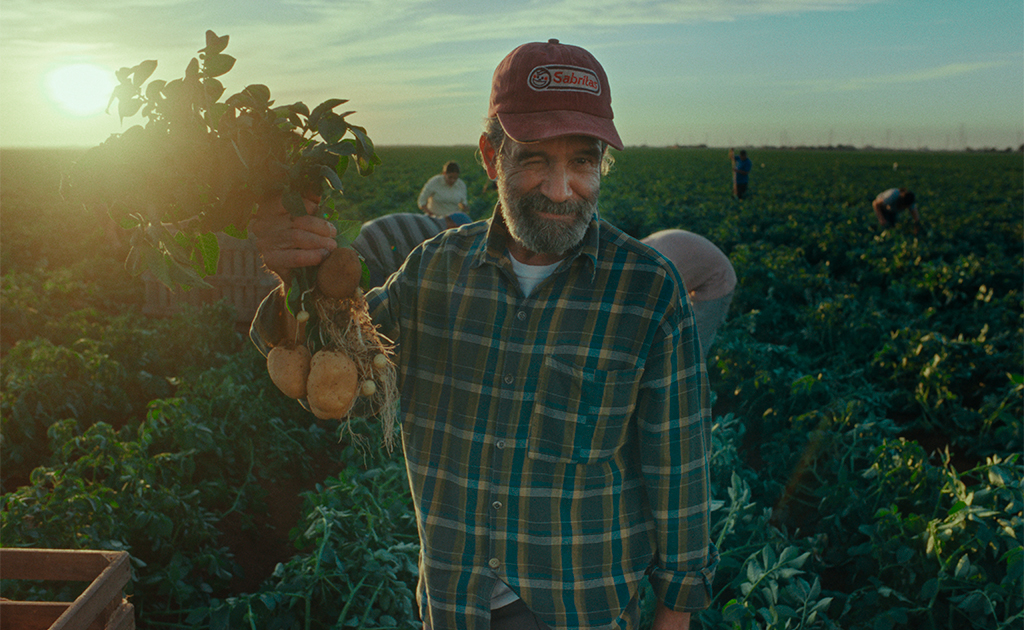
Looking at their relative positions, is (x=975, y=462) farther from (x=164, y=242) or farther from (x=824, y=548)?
→ (x=164, y=242)

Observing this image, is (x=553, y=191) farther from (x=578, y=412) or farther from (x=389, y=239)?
(x=389, y=239)

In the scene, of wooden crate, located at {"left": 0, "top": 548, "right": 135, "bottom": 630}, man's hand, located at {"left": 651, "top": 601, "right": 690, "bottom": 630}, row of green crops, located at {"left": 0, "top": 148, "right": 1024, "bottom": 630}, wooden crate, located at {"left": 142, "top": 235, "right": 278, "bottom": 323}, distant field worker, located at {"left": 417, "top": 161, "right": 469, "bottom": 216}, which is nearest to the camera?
man's hand, located at {"left": 651, "top": 601, "right": 690, "bottom": 630}

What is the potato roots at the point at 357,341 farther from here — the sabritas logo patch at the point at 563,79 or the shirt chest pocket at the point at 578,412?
the sabritas logo patch at the point at 563,79

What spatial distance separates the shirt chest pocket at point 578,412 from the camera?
58.2 inches

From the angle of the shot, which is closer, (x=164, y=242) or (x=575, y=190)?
(x=164, y=242)

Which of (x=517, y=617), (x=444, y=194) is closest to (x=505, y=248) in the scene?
(x=517, y=617)

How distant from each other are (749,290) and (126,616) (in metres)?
7.86

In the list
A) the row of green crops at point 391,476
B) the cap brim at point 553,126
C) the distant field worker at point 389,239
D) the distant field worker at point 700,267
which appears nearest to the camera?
the cap brim at point 553,126

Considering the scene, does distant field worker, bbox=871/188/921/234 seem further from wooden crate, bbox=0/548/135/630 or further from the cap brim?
wooden crate, bbox=0/548/135/630

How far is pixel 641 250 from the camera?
155 centimetres

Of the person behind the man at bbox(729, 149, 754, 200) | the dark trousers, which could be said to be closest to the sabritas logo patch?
the dark trousers

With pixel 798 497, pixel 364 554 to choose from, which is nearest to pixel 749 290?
pixel 798 497

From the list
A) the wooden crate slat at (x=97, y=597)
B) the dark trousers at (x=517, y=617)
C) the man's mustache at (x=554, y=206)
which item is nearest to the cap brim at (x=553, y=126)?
the man's mustache at (x=554, y=206)

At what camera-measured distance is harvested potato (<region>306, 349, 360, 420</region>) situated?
1499 millimetres
